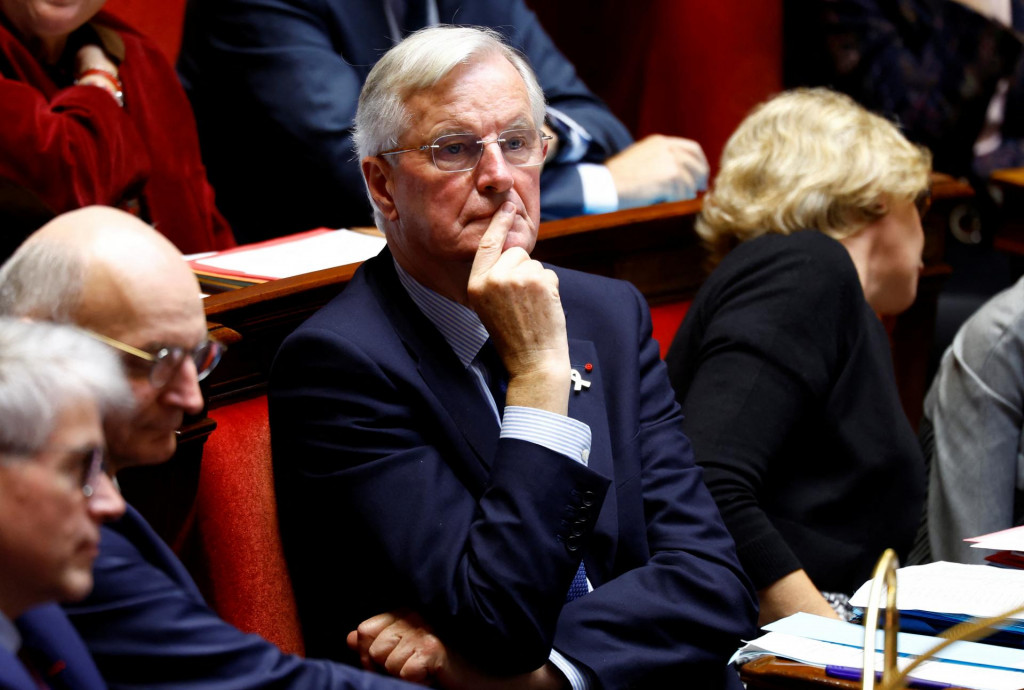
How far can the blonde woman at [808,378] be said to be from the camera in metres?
1.96

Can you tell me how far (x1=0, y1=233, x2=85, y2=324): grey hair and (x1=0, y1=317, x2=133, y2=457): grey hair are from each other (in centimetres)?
7

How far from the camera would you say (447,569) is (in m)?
1.43

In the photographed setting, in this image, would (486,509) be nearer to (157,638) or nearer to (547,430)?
(547,430)

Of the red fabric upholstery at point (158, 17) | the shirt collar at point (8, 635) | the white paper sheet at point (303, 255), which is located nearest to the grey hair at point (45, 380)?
the shirt collar at point (8, 635)

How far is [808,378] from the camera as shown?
6.57 ft

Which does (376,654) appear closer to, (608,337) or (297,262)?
(608,337)

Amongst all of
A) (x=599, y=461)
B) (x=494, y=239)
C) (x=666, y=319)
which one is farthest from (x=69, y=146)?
(x=666, y=319)

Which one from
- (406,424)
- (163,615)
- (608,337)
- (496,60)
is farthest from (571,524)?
(496,60)

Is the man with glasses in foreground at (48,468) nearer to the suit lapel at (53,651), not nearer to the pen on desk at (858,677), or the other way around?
the suit lapel at (53,651)

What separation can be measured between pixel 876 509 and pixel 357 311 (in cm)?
104

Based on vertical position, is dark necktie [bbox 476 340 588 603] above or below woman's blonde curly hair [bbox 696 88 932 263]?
below

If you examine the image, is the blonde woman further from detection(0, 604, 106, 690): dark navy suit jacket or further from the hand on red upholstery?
detection(0, 604, 106, 690): dark navy suit jacket

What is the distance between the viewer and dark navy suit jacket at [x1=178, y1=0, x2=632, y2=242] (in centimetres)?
268

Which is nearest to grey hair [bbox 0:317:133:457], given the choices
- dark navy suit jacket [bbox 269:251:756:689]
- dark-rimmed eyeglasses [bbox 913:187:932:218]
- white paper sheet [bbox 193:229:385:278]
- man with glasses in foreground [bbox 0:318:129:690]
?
man with glasses in foreground [bbox 0:318:129:690]
